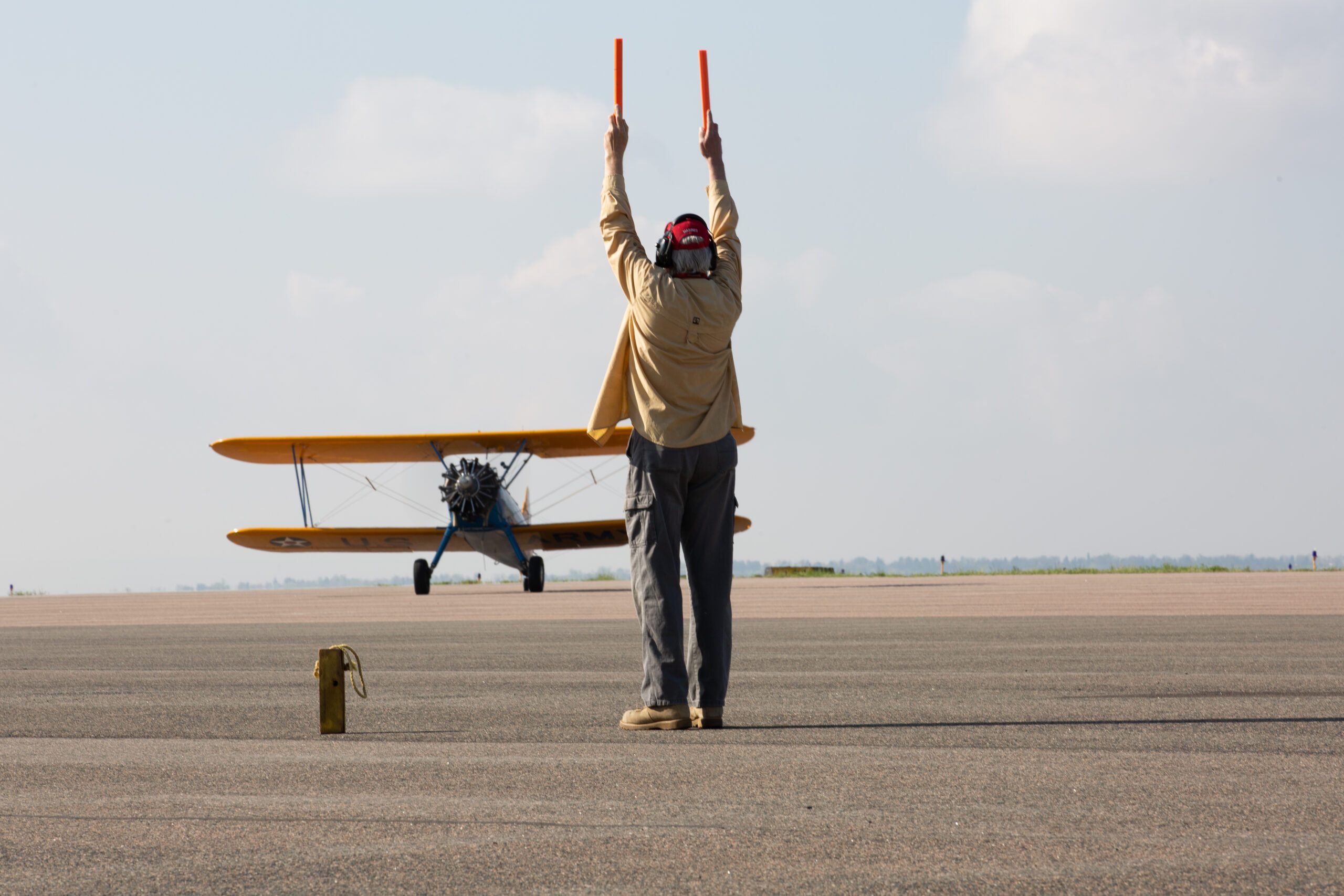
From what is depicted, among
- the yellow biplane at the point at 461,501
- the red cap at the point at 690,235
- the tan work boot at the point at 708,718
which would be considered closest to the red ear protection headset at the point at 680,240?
the red cap at the point at 690,235

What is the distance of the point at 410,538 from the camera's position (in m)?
31.4

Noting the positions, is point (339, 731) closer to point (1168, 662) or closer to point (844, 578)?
point (1168, 662)

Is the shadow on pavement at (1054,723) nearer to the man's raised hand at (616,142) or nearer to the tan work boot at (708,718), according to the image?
the tan work boot at (708,718)

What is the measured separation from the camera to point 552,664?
7.46m

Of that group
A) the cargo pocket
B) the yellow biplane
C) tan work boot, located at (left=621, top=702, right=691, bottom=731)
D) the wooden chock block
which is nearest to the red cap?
the cargo pocket

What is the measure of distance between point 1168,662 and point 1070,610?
7.14 m

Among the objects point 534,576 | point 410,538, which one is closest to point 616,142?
point 534,576

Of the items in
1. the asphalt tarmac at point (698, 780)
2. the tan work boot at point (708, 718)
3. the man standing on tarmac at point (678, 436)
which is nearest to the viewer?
the asphalt tarmac at point (698, 780)

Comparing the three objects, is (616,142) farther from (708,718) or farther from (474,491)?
(474,491)

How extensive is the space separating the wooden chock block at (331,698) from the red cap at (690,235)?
2074mm

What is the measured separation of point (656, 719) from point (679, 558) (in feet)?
2.15

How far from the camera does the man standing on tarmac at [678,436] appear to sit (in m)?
4.81

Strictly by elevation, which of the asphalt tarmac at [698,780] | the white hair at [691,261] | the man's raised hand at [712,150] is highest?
the man's raised hand at [712,150]

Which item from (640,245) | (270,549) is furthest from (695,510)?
(270,549)
